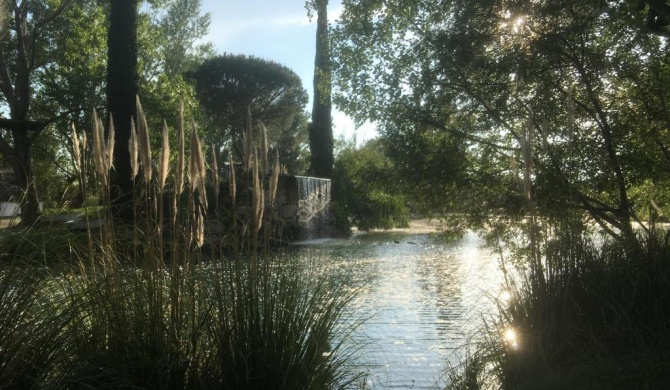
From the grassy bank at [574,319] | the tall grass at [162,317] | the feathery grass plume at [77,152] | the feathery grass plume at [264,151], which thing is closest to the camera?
the tall grass at [162,317]

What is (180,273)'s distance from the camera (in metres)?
3.48

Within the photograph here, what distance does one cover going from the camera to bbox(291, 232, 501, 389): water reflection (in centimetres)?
559

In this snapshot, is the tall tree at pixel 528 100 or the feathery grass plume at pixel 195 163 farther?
Result: the tall tree at pixel 528 100

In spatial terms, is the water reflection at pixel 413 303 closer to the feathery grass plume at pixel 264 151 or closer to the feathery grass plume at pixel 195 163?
the feathery grass plume at pixel 264 151

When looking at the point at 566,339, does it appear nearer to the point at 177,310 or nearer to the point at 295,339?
the point at 295,339

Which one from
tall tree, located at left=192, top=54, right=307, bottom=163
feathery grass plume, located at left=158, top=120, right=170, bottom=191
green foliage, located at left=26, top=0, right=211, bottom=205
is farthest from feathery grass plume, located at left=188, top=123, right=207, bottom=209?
tall tree, located at left=192, top=54, right=307, bottom=163

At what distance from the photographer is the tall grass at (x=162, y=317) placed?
10.3 ft

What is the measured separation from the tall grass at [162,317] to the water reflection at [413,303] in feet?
2.48

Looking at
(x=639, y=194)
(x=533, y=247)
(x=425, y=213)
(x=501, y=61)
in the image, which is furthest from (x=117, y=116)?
(x=533, y=247)

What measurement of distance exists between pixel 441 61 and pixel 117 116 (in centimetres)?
843

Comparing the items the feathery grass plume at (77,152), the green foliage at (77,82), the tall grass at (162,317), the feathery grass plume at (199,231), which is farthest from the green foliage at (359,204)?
the tall grass at (162,317)

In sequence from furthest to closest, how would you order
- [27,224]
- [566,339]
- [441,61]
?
[441,61] < [566,339] < [27,224]

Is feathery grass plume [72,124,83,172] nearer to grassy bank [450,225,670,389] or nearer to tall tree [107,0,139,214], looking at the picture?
grassy bank [450,225,670,389]

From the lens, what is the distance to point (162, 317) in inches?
130
